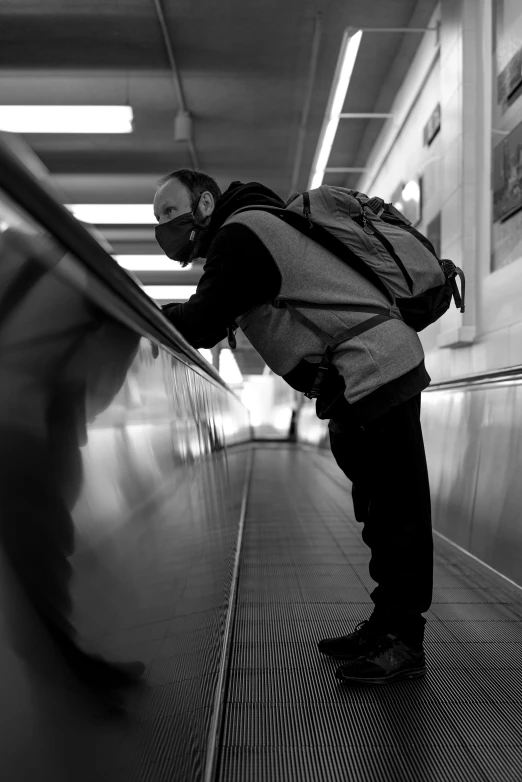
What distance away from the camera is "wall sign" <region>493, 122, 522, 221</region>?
19.6ft

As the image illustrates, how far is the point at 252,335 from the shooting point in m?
2.32

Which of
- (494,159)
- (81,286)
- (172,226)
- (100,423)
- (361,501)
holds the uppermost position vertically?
(494,159)

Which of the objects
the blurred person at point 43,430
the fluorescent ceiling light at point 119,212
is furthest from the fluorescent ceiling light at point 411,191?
the blurred person at point 43,430

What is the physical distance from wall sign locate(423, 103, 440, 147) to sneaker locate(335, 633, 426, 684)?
733cm

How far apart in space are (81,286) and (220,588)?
1809 millimetres

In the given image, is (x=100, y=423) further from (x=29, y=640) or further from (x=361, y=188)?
(x=361, y=188)

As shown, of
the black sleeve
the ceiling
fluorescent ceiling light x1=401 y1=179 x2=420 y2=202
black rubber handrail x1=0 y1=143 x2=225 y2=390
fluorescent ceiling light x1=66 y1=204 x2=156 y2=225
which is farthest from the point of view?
fluorescent ceiling light x1=66 y1=204 x2=156 y2=225

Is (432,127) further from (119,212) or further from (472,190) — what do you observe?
(119,212)

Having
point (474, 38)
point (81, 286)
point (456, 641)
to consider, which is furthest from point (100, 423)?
point (474, 38)

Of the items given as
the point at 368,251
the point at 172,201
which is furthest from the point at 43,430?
the point at 172,201

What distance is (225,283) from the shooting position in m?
2.08

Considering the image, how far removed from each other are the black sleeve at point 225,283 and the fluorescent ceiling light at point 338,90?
510 centimetres

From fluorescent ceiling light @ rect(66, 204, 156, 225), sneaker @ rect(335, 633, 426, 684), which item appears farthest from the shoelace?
fluorescent ceiling light @ rect(66, 204, 156, 225)

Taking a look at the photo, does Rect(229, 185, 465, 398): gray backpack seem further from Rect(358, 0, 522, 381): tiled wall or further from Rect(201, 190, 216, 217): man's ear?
Rect(358, 0, 522, 381): tiled wall
